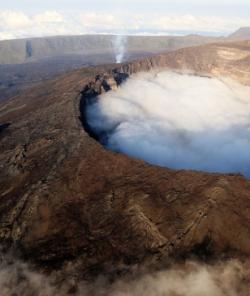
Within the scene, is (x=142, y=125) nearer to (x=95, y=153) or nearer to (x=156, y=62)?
(x=95, y=153)

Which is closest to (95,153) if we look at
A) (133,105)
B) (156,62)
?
(133,105)

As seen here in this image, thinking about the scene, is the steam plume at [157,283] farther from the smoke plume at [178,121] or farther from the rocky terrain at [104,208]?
the smoke plume at [178,121]

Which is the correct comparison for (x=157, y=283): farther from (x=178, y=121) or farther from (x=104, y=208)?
→ (x=178, y=121)

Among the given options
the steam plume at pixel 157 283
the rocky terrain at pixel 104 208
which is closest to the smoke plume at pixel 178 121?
the rocky terrain at pixel 104 208

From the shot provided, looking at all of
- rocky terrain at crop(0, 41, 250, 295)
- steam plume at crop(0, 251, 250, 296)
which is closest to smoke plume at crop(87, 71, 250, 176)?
rocky terrain at crop(0, 41, 250, 295)

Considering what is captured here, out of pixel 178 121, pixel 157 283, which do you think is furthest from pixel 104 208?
pixel 178 121
